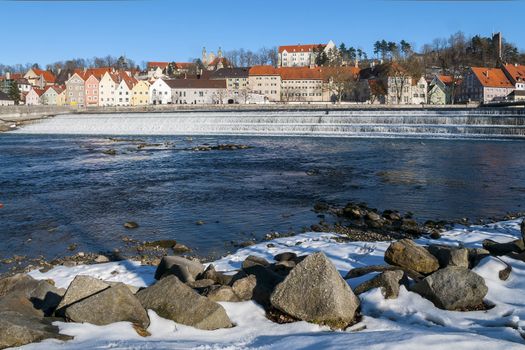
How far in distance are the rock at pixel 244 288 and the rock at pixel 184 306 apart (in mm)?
697

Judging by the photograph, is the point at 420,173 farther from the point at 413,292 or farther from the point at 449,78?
the point at 449,78

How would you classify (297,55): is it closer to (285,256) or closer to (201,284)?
(285,256)

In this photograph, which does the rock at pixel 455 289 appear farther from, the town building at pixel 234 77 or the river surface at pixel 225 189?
the town building at pixel 234 77

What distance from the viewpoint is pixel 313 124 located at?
48.7 meters

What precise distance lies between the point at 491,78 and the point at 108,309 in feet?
327

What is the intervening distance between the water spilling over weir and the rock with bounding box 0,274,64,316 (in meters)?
38.0

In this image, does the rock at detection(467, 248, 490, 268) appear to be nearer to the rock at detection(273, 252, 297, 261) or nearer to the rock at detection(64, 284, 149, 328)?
the rock at detection(273, 252, 297, 261)

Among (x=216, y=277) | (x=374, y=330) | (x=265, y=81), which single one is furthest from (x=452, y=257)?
(x=265, y=81)

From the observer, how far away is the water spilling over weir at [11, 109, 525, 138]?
40.5m

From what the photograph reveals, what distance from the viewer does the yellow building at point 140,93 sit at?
115125 mm

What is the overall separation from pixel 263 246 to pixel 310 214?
4122 mm

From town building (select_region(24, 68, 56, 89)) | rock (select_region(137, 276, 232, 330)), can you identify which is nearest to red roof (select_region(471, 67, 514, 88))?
rock (select_region(137, 276, 232, 330))

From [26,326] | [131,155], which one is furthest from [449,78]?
[26,326]

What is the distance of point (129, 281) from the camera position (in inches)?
347
